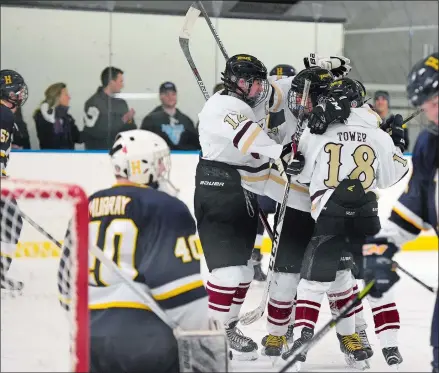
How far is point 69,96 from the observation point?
264 inches

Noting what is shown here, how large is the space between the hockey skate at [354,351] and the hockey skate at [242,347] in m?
0.36

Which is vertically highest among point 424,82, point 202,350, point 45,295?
point 424,82

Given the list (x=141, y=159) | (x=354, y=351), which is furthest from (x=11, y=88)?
(x=141, y=159)

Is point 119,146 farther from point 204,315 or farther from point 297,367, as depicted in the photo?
point 297,367

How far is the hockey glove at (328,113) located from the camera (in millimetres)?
3543

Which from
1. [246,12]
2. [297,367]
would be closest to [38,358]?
[297,367]

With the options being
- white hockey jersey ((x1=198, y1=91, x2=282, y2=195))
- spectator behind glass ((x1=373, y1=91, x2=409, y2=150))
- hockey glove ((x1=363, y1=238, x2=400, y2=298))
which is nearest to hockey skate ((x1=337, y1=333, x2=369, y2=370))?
white hockey jersey ((x1=198, y1=91, x2=282, y2=195))

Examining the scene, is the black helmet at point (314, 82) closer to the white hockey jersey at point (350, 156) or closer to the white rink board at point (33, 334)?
the white hockey jersey at point (350, 156)

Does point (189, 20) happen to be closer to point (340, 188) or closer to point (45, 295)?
point (340, 188)

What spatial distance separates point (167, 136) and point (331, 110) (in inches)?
131

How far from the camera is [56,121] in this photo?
6605 millimetres

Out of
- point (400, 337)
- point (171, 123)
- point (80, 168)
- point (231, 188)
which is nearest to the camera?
point (231, 188)

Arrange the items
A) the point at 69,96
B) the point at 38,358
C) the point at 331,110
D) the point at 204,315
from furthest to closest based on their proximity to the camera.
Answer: the point at 69,96
the point at 331,110
the point at 204,315
the point at 38,358

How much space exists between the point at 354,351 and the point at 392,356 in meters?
0.17
